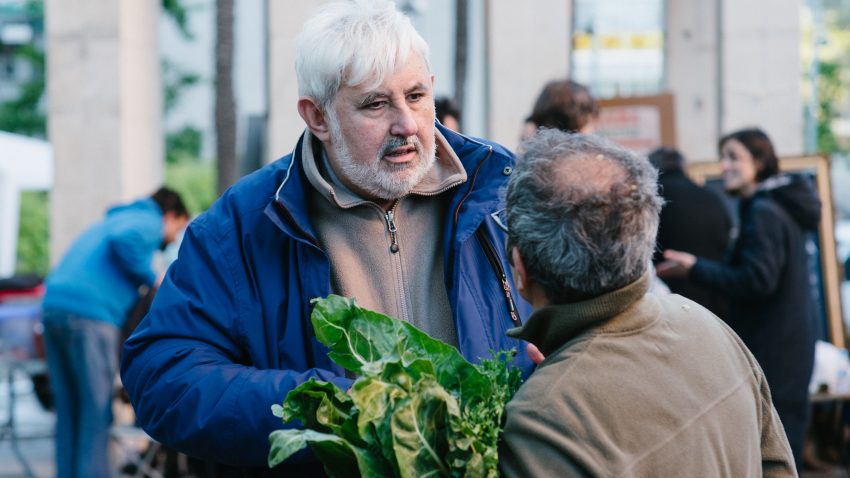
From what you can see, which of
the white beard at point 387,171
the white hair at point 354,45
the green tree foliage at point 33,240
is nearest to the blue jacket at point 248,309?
the white beard at point 387,171

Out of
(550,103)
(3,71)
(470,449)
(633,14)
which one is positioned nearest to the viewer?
(470,449)

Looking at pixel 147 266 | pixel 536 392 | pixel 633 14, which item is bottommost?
pixel 147 266

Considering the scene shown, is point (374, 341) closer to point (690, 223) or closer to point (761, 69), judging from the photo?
point (690, 223)

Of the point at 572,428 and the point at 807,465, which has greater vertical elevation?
the point at 572,428

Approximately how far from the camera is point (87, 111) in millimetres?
11422

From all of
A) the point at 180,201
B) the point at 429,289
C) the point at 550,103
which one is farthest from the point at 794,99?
the point at 429,289

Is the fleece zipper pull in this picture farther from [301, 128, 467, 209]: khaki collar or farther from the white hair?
the white hair

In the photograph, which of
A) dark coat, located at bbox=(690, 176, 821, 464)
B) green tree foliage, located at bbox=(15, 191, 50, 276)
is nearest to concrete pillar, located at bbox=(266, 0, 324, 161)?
dark coat, located at bbox=(690, 176, 821, 464)

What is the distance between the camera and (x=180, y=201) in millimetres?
7680

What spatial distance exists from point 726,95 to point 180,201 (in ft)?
18.7

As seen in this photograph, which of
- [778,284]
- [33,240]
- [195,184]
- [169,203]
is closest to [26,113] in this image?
[195,184]

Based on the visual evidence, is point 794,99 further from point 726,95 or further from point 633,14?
point 633,14

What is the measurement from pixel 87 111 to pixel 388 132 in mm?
9156

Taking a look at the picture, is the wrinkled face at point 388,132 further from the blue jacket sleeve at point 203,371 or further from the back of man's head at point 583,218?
the back of man's head at point 583,218
